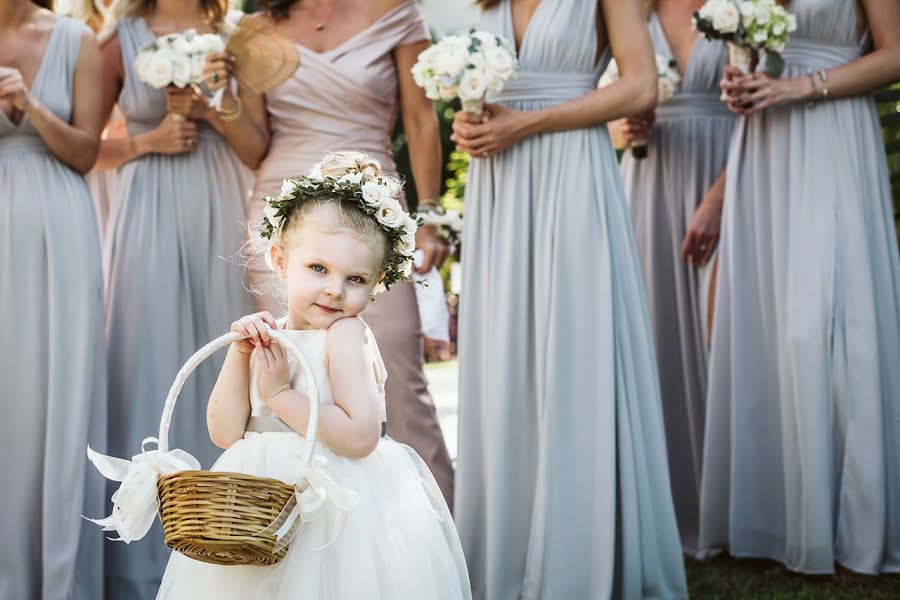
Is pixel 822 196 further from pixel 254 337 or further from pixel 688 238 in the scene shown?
pixel 254 337

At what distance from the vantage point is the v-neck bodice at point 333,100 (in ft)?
18.2

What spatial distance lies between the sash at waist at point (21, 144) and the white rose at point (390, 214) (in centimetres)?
247

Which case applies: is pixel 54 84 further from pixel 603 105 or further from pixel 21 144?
pixel 603 105

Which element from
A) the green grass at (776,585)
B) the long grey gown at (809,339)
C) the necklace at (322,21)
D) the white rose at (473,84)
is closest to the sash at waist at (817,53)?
the long grey gown at (809,339)

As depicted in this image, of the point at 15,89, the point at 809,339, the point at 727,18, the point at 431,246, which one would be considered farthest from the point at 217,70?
the point at 809,339

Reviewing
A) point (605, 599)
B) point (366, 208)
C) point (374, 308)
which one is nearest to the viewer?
point (366, 208)

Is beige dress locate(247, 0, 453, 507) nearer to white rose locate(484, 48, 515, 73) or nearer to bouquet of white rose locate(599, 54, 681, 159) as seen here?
white rose locate(484, 48, 515, 73)

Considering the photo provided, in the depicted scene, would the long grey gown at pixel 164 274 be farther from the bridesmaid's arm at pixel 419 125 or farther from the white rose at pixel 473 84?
the white rose at pixel 473 84

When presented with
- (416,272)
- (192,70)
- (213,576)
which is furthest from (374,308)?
(213,576)

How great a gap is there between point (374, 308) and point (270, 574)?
2.41m

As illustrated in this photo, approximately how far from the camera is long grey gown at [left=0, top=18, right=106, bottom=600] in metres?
5.02

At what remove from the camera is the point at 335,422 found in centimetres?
329

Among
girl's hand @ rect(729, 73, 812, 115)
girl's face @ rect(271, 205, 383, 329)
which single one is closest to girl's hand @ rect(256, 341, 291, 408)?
girl's face @ rect(271, 205, 383, 329)

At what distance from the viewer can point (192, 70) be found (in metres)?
5.52
